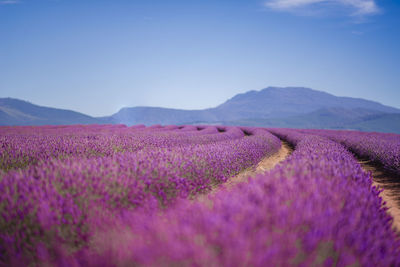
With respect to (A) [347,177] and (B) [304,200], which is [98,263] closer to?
(B) [304,200]

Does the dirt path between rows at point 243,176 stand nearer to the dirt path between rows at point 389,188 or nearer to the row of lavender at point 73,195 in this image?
the row of lavender at point 73,195

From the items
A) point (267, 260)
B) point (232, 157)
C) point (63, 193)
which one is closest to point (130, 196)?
point (63, 193)

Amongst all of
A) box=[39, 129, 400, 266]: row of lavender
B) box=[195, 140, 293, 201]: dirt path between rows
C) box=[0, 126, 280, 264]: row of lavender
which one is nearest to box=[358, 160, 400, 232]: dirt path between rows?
box=[195, 140, 293, 201]: dirt path between rows

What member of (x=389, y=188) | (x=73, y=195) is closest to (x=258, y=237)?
(x=73, y=195)

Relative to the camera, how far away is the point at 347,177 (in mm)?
2324

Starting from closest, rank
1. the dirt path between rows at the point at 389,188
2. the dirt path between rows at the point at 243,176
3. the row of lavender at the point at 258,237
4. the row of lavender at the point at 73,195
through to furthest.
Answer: the row of lavender at the point at 258,237 < the row of lavender at the point at 73,195 < the dirt path between rows at the point at 243,176 < the dirt path between rows at the point at 389,188

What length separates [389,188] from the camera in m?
4.73

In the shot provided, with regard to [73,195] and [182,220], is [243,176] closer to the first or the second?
[73,195]

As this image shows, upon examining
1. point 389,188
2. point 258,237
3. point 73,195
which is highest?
point 258,237

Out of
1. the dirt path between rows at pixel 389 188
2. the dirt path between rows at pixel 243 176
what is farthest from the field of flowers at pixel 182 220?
the dirt path between rows at pixel 389 188

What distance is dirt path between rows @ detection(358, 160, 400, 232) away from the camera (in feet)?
10.9

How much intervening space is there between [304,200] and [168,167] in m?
1.97

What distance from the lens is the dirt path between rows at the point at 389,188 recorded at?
3334 mm

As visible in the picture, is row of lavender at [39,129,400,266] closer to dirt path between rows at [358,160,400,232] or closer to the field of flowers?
the field of flowers
